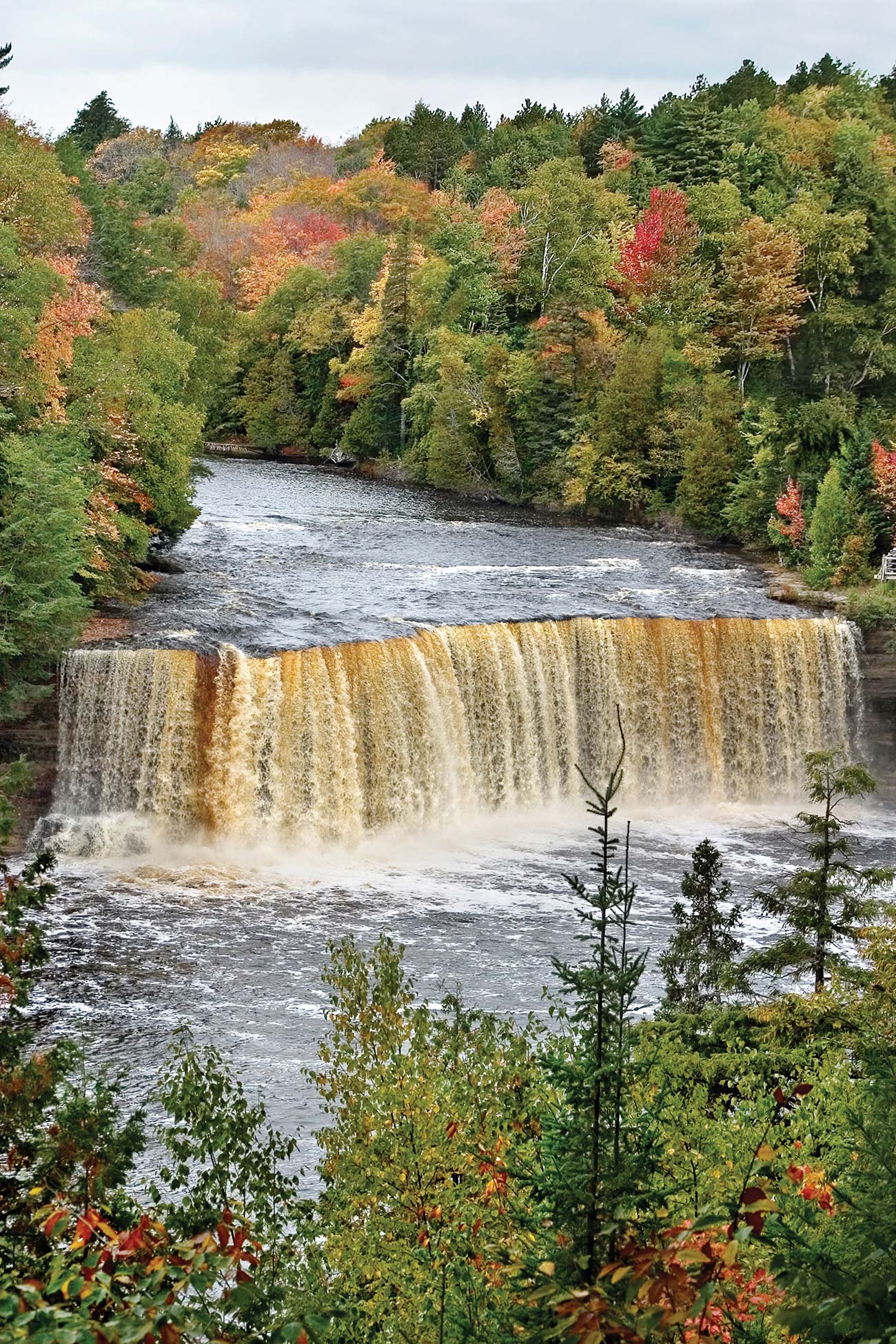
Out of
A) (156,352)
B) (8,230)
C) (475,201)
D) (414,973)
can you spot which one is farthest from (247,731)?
(475,201)

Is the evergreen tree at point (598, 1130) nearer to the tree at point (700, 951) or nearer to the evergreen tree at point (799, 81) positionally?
the tree at point (700, 951)

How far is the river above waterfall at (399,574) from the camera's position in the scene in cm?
2930

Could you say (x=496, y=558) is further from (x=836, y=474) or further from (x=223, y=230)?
(x=223, y=230)

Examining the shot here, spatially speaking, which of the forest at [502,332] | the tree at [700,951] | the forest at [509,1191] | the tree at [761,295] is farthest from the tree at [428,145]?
the forest at [509,1191]

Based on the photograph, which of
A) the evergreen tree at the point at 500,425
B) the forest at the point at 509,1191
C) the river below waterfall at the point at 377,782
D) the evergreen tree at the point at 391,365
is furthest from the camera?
the evergreen tree at the point at 391,365

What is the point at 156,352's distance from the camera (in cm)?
3484

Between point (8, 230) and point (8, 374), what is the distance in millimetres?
2651

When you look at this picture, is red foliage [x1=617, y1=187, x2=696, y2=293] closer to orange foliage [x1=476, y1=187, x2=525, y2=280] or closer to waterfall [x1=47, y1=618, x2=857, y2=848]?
orange foliage [x1=476, y1=187, x2=525, y2=280]

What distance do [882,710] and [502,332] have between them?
32.6m

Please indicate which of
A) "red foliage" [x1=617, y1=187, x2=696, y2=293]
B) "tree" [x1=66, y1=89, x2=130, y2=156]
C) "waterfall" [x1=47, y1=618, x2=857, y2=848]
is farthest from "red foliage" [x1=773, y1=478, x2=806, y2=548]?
"tree" [x1=66, y1=89, x2=130, y2=156]

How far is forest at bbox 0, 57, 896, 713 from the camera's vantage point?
30.7 metres

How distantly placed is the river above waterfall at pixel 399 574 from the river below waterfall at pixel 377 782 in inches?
5.4

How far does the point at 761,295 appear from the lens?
152 ft

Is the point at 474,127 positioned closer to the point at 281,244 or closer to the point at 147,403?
the point at 281,244
